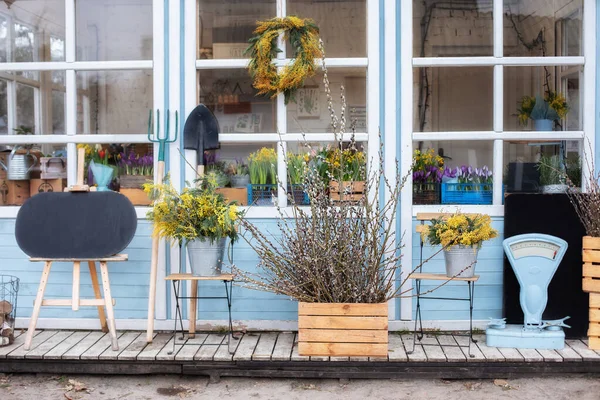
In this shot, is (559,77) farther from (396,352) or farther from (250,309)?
(250,309)

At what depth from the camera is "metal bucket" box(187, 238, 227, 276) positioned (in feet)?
14.6

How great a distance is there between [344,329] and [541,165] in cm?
185

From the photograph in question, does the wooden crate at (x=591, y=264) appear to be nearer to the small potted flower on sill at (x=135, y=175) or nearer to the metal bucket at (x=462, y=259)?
the metal bucket at (x=462, y=259)

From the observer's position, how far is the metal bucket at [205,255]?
14.6ft

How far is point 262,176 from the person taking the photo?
504 cm

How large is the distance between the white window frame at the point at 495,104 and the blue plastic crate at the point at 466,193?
6 centimetres

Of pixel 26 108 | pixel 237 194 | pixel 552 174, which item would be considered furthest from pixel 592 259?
pixel 26 108

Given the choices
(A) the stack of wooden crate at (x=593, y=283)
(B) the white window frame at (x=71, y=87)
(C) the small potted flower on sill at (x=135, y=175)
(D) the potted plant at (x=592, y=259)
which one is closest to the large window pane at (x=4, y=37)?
(B) the white window frame at (x=71, y=87)

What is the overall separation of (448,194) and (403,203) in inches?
13.5

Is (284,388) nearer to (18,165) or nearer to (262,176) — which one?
(262,176)

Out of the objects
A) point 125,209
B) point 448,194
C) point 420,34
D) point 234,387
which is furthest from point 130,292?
point 420,34

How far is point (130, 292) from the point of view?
5.03 metres

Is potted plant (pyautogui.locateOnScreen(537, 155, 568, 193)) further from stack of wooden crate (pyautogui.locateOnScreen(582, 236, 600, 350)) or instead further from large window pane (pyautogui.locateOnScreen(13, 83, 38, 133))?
large window pane (pyautogui.locateOnScreen(13, 83, 38, 133))

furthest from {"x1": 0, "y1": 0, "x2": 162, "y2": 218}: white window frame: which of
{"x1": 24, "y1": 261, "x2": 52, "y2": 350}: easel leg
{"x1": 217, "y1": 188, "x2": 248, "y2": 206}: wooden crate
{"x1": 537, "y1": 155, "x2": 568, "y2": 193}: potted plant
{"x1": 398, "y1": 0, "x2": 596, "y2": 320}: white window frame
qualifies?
{"x1": 537, "y1": 155, "x2": 568, "y2": 193}: potted plant
